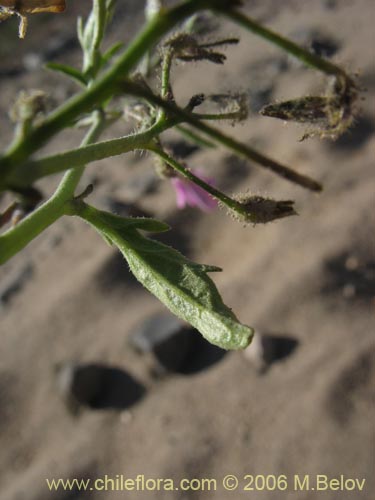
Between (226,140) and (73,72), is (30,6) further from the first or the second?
(226,140)

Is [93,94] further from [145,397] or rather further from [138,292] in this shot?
[138,292]

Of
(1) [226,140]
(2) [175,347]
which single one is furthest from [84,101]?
(2) [175,347]

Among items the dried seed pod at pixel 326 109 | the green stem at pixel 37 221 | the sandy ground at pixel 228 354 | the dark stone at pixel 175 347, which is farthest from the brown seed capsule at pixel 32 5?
the dark stone at pixel 175 347

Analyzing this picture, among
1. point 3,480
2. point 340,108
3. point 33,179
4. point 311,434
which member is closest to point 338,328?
point 311,434

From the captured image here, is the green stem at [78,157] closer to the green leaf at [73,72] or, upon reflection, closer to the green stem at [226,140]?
the green stem at [226,140]

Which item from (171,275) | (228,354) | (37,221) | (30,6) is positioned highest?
(30,6)

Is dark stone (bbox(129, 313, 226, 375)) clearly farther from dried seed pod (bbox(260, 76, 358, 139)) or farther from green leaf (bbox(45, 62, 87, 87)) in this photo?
dried seed pod (bbox(260, 76, 358, 139))

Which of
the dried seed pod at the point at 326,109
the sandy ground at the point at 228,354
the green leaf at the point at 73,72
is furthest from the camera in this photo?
the sandy ground at the point at 228,354
